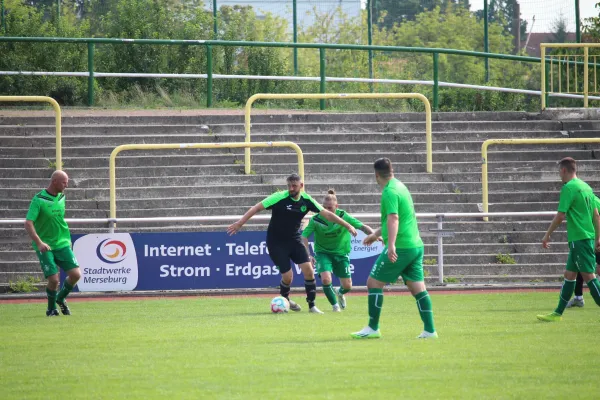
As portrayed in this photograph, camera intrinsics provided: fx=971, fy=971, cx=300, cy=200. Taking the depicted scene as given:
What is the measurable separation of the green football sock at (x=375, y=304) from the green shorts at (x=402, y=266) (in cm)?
17

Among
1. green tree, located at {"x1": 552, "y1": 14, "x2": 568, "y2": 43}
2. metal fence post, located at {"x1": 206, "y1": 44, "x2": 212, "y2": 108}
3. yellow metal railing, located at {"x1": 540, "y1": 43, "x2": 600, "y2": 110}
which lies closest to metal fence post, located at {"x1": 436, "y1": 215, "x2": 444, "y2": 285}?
yellow metal railing, located at {"x1": 540, "y1": 43, "x2": 600, "y2": 110}

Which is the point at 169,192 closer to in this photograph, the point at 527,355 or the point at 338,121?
the point at 338,121

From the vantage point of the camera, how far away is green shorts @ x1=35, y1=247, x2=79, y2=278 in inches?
531

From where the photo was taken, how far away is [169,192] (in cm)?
1973

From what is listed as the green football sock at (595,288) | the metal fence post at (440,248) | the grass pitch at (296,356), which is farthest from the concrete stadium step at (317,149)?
the green football sock at (595,288)

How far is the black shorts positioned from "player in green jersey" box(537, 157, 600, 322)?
11.6 ft

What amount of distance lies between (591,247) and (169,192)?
10.00 m

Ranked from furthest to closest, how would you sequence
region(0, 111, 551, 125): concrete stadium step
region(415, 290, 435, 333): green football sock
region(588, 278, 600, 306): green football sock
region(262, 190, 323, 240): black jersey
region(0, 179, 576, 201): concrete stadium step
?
region(0, 111, 551, 125): concrete stadium step, region(0, 179, 576, 201): concrete stadium step, region(262, 190, 323, 240): black jersey, region(588, 278, 600, 306): green football sock, region(415, 290, 435, 333): green football sock

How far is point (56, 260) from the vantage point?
13695mm

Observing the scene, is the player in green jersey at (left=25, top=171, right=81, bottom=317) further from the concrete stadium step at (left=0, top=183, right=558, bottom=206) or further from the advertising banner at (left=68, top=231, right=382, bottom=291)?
the concrete stadium step at (left=0, top=183, right=558, bottom=206)

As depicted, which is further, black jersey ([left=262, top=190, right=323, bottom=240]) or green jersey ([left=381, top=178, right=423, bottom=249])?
black jersey ([left=262, top=190, right=323, bottom=240])

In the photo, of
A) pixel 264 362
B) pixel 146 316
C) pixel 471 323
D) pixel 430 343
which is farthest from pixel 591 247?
pixel 146 316

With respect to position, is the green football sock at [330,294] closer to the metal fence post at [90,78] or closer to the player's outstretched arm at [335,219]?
the player's outstretched arm at [335,219]

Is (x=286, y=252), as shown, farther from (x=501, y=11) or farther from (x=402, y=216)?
(x=501, y=11)
